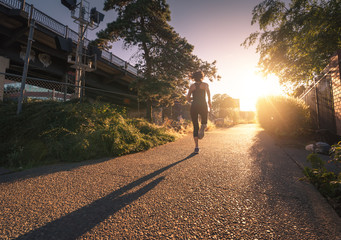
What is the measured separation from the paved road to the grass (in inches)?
30.6

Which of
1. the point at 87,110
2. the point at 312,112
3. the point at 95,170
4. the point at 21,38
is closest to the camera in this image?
the point at 95,170

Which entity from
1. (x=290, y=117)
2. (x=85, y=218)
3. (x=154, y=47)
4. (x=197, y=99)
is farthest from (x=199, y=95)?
(x=154, y=47)

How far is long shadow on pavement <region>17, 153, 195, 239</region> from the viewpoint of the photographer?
0.98 meters

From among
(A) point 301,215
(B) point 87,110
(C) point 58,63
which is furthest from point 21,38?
(A) point 301,215

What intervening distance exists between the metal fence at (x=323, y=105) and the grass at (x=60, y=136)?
18.3ft

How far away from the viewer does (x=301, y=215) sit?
119cm

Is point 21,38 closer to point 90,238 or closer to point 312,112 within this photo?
point 90,238

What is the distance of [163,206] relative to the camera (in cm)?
134

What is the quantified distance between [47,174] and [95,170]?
61 centimetres

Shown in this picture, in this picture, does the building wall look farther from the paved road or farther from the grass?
the grass

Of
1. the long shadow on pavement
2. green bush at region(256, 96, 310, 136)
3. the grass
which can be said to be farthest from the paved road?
green bush at region(256, 96, 310, 136)

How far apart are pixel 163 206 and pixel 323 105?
7.11 meters

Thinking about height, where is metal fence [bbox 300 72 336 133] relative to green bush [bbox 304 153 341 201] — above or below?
above

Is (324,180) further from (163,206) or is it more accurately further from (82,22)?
(82,22)
